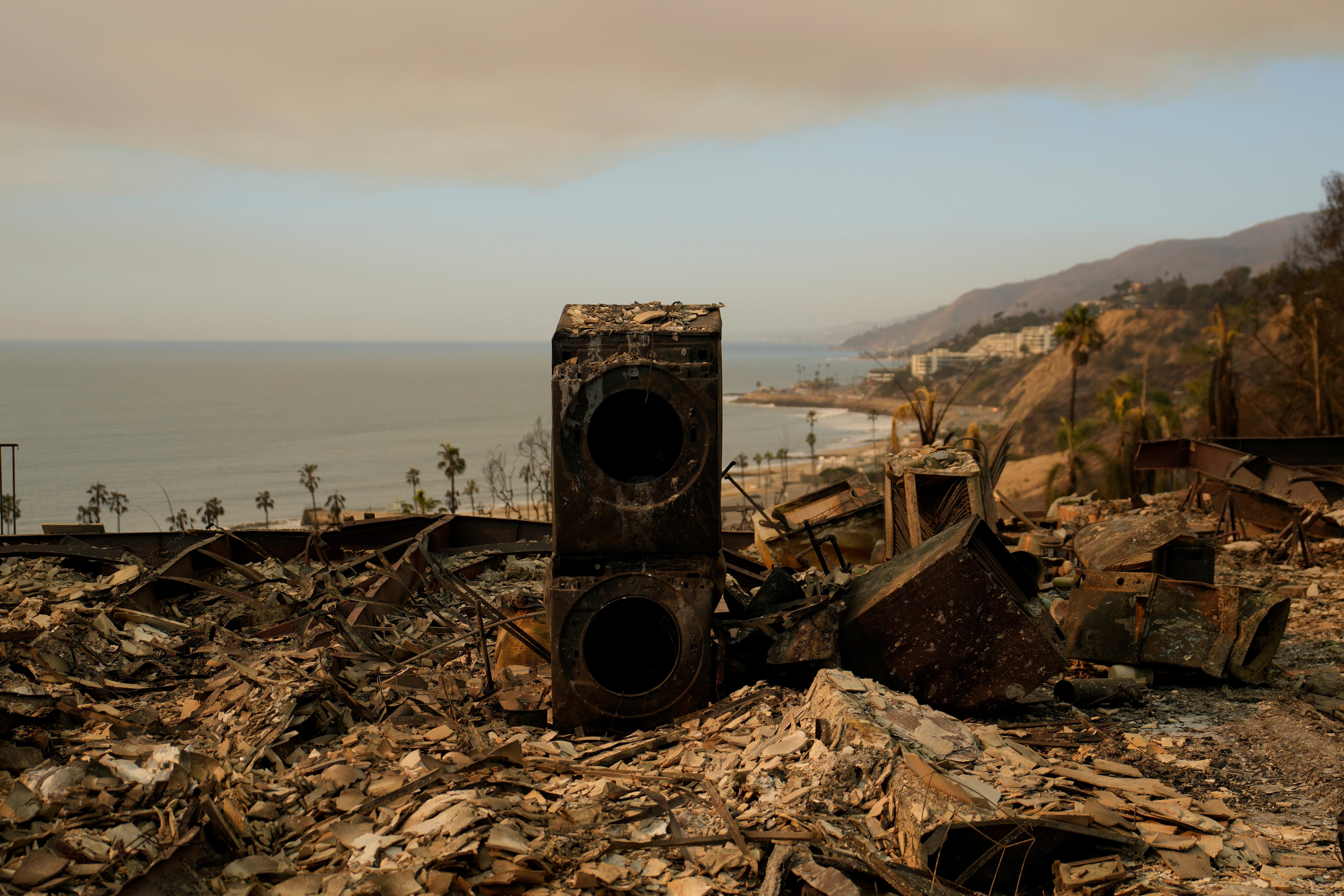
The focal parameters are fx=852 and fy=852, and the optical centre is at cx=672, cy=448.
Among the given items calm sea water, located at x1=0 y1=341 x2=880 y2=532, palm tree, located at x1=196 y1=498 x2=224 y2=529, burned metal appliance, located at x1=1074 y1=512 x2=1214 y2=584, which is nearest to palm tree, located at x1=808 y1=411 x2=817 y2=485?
calm sea water, located at x1=0 y1=341 x2=880 y2=532

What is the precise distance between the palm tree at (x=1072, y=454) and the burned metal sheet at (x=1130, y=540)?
102ft

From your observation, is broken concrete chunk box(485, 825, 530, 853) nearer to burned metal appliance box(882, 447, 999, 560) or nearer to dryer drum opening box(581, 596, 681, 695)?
dryer drum opening box(581, 596, 681, 695)

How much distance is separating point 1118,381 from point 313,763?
1852 inches

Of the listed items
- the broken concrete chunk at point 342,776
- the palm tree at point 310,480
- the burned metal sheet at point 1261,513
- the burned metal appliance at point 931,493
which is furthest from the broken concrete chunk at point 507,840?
the palm tree at point 310,480

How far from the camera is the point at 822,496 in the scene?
11.1 metres

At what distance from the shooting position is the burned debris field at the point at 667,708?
147 inches

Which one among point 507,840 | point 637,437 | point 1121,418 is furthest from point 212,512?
point 1121,418

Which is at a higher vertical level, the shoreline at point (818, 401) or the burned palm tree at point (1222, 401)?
the burned palm tree at point (1222, 401)

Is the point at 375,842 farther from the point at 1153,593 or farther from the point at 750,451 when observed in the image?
the point at 750,451

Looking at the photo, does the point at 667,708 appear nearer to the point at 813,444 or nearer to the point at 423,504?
the point at 423,504

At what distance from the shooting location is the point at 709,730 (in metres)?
5.14

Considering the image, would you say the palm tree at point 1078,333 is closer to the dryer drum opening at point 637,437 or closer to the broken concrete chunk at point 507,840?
the dryer drum opening at point 637,437

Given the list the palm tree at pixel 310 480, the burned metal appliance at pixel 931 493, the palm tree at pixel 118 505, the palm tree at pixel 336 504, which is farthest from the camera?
the palm tree at pixel 310 480

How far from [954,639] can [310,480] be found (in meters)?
63.8
